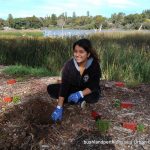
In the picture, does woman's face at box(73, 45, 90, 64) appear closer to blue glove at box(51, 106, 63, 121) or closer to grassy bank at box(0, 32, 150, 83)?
blue glove at box(51, 106, 63, 121)

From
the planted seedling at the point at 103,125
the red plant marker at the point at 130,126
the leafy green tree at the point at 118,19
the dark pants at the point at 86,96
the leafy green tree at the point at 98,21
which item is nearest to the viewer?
the planted seedling at the point at 103,125

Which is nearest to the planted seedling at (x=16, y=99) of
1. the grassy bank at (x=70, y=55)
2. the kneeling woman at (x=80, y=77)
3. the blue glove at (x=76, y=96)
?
the kneeling woman at (x=80, y=77)

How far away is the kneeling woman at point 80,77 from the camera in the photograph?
4.41 m

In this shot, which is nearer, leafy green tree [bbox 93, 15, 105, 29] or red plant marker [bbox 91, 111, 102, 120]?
red plant marker [bbox 91, 111, 102, 120]

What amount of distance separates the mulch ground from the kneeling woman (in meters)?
0.17

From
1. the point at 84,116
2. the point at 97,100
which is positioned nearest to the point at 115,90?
the point at 97,100

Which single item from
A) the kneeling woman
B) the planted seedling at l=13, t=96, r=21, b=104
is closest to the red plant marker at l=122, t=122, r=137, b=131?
the kneeling woman

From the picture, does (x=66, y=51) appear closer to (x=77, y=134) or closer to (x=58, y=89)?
(x=58, y=89)

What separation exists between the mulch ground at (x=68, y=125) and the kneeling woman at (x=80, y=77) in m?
0.17

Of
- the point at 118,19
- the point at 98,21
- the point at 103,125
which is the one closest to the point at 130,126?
the point at 103,125

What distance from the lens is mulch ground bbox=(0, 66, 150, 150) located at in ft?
12.5

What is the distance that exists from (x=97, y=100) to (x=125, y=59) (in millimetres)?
3055

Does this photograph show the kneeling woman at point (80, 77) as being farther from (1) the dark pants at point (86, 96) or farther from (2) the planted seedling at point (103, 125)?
(2) the planted seedling at point (103, 125)

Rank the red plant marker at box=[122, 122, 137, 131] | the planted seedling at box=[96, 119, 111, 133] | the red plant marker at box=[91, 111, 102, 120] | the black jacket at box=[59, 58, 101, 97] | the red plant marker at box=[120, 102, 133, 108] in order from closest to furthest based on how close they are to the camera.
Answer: the planted seedling at box=[96, 119, 111, 133], the red plant marker at box=[122, 122, 137, 131], the red plant marker at box=[91, 111, 102, 120], the black jacket at box=[59, 58, 101, 97], the red plant marker at box=[120, 102, 133, 108]
